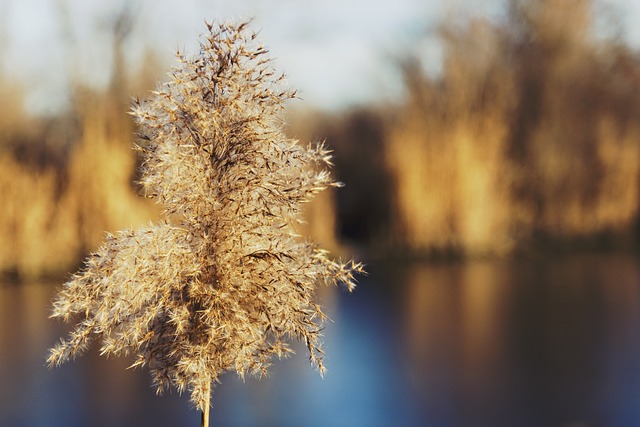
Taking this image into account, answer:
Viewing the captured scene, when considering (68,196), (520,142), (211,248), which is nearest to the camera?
(211,248)

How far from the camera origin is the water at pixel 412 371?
4.11 m

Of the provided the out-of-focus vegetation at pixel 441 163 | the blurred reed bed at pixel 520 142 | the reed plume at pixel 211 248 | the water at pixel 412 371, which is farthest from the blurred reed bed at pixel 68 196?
the reed plume at pixel 211 248

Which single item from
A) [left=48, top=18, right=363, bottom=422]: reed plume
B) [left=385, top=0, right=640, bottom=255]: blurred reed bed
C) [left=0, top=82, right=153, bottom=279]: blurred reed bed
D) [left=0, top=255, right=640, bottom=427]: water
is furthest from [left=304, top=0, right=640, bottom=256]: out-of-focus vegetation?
[left=48, top=18, right=363, bottom=422]: reed plume

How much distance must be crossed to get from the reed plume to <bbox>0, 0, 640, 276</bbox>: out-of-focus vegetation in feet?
14.8

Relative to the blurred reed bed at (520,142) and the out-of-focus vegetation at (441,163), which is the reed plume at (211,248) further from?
the blurred reed bed at (520,142)

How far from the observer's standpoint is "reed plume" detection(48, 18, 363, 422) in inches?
86.7

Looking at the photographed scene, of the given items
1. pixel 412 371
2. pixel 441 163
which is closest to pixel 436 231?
pixel 441 163

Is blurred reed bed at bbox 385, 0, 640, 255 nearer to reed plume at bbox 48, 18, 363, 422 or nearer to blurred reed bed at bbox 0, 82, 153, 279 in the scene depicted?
blurred reed bed at bbox 0, 82, 153, 279

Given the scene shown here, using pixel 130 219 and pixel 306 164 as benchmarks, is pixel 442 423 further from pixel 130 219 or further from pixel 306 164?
pixel 130 219

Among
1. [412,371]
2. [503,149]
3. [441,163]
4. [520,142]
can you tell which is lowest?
[412,371]

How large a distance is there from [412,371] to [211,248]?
10.0ft

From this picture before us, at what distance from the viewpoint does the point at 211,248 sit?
2225 millimetres

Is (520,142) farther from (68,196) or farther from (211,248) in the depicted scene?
(211,248)

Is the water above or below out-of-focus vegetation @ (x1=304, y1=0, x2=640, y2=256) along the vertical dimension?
below
